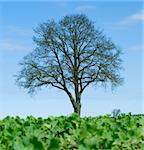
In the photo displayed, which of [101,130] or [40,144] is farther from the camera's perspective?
[101,130]

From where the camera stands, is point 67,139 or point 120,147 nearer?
point 120,147

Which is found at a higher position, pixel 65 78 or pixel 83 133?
pixel 65 78

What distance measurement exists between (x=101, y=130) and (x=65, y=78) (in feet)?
128

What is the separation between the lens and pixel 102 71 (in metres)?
43.2

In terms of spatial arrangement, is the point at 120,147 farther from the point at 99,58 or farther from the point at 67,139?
the point at 99,58

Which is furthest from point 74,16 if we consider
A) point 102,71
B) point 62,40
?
point 102,71

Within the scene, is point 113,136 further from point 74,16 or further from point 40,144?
point 74,16

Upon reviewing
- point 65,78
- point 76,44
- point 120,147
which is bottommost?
point 120,147

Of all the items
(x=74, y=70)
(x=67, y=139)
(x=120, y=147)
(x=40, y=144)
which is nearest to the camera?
(x=40, y=144)

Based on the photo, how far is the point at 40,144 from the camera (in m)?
2.83

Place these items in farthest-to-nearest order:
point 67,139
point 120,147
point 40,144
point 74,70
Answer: point 74,70, point 67,139, point 120,147, point 40,144

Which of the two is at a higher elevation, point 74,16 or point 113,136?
point 74,16

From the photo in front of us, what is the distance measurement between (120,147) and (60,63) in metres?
39.5

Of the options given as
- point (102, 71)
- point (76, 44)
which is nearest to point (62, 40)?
point (76, 44)
